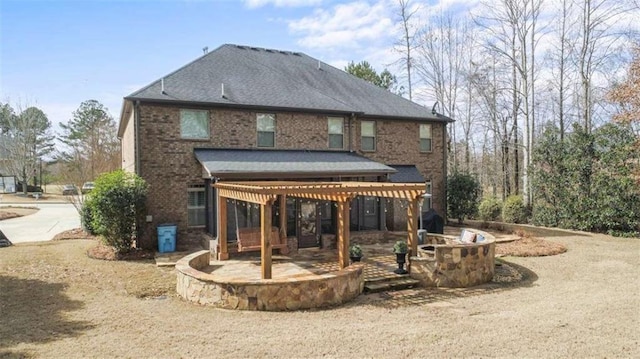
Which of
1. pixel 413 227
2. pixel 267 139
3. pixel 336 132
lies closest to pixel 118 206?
pixel 267 139

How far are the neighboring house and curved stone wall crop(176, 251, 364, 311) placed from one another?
4821 millimetres

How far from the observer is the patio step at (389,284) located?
945 centimetres

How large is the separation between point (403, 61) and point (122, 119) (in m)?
22.4

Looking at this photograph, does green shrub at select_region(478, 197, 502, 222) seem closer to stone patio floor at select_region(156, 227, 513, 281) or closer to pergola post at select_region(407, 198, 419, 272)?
stone patio floor at select_region(156, 227, 513, 281)

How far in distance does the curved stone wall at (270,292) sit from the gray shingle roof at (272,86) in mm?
7932

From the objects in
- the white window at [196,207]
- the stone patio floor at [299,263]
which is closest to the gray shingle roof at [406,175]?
the stone patio floor at [299,263]

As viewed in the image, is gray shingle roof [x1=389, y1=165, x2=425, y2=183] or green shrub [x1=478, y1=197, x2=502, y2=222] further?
green shrub [x1=478, y1=197, x2=502, y2=222]

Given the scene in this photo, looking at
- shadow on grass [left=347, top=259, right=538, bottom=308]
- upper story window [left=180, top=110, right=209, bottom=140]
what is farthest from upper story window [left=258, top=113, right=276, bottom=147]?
shadow on grass [left=347, top=259, right=538, bottom=308]

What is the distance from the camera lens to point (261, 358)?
219 inches

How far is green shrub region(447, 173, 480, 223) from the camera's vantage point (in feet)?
67.9

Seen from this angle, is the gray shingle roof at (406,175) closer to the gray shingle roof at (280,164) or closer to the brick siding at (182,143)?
the brick siding at (182,143)

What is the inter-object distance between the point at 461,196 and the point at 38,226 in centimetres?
2308

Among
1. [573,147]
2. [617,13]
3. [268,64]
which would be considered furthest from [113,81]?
[617,13]

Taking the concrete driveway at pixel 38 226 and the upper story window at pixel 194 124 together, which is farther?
the concrete driveway at pixel 38 226
